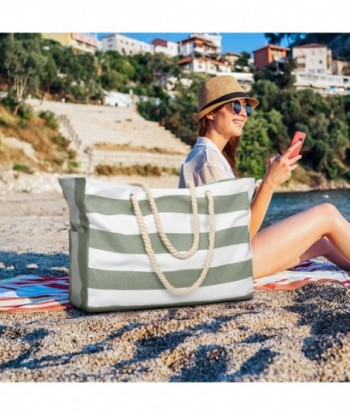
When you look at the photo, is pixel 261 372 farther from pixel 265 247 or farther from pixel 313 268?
pixel 313 268

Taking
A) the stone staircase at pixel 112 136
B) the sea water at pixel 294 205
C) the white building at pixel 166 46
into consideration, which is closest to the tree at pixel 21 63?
the stone staircase at pixel 112 136

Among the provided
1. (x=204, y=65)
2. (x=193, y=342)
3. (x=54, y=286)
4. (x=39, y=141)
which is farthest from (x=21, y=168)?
(x=204, y=65)

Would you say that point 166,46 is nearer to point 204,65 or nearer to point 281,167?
point 204,65

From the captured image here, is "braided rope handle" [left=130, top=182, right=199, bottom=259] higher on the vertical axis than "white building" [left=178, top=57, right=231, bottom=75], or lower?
lower

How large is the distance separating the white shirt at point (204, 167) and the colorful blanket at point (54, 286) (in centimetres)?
62

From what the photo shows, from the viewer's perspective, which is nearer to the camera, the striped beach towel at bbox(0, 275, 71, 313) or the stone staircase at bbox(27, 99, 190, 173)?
the striped beach towel at bbox(0, 275, 71, 313)

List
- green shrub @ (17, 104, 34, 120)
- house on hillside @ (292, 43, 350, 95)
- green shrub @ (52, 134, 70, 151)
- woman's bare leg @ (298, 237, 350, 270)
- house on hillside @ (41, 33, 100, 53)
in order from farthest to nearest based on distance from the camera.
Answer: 1. house on hillside @ (41, 33, 100, 53)
2. house on hillside @ (292, 43, 350, 95)
3. green shrub @ (17, 104, 34, 120)
4. green shrub @ (52, 134, 70, 151)
5. woman's bare leg @ (298, 237, 350, 270)

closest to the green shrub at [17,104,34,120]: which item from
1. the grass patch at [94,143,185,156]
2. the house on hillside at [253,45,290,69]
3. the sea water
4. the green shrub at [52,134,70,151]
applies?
the green shrub at [52,134,70,151]

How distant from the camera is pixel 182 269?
1.85 metres

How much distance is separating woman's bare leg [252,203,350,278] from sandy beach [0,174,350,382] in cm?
17

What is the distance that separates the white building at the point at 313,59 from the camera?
37156 mm

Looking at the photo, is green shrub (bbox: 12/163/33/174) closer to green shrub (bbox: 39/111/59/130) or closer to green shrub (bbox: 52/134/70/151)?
green shrub (bbox: 52/134/70/151)

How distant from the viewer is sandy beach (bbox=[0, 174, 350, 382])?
1.25m

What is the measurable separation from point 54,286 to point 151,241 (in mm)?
841
